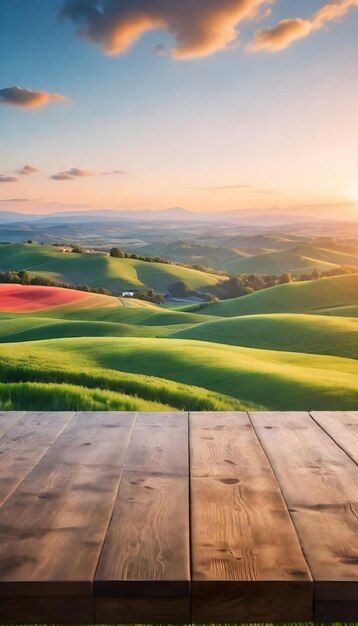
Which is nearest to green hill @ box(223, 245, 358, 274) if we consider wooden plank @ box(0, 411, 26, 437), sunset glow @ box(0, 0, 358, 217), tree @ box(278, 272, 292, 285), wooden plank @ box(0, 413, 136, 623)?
tree @ box(278, 272, 292, 285)

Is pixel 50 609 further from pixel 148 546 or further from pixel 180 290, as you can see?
pixel 180 290

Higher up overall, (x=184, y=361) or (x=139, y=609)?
(x=139, y=609)

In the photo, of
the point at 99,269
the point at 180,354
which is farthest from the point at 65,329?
the point at 99,269

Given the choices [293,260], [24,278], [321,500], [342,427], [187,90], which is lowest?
[293,260]

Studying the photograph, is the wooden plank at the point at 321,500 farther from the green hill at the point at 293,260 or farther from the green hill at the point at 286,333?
the green hill at the point at 293,260

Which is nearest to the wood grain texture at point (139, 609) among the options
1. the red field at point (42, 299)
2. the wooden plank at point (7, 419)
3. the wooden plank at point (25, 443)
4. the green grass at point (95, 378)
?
the wooden plank at point (25, 443)

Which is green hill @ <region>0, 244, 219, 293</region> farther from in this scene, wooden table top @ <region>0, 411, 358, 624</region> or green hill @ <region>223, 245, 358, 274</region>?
wooden table top @ <region>0, 411, 358, 624</region>

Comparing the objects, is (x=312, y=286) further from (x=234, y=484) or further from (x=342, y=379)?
(x=234, y=484)
